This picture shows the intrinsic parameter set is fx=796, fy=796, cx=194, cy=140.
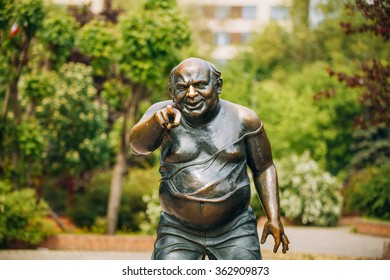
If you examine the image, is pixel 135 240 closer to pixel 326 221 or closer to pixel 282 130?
pixel 326 221

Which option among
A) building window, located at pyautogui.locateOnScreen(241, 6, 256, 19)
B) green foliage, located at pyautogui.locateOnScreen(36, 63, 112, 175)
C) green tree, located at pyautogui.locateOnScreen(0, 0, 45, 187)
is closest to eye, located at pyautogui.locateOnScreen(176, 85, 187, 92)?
green tree, located at pyautogui.locateOnScreen(0, 0, 45, 187)

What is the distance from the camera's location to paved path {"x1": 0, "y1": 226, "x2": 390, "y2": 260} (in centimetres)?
1473

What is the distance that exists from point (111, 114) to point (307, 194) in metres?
7.00

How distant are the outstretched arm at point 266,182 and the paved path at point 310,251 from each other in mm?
8783

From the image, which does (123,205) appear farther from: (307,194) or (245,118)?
(245,118)

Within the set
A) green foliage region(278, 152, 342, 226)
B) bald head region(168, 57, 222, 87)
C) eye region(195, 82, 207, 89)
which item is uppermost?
bald head region(168, 57, 222, 87)

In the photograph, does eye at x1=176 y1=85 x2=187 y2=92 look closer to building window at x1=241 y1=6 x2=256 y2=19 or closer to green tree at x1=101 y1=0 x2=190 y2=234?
green tree at x1=101 y1=0 x2=190 y2=234

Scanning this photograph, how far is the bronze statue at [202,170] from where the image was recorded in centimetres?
518

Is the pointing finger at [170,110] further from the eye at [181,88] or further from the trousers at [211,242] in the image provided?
the trousers at [211,242]

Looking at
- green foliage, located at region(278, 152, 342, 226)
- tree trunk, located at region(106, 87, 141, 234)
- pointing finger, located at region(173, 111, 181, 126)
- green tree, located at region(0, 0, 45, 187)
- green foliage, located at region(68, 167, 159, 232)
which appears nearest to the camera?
pointing finger, located at region(173, 111, 181, 126)

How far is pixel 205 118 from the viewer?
5281 millimetres

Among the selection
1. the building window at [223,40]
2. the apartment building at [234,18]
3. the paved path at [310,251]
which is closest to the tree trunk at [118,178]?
the paved path at [310,251]

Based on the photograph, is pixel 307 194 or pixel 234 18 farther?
pixel 234 18

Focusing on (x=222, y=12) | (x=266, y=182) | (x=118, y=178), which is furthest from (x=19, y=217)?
(x=222, y=12)
